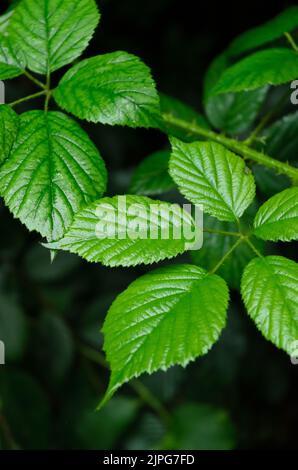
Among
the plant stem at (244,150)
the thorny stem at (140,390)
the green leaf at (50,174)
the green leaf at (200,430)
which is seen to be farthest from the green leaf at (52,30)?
the green leaf at (200,430)

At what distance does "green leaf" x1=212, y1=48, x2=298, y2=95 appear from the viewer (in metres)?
1.08

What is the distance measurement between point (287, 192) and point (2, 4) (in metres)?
1.22

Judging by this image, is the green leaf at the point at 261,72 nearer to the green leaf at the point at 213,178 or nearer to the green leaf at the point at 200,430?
the green leaf at the point at 213,178

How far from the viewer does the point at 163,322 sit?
85cm

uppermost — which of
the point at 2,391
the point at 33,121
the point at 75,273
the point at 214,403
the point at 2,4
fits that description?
the point at 2,4

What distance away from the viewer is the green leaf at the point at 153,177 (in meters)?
1.29

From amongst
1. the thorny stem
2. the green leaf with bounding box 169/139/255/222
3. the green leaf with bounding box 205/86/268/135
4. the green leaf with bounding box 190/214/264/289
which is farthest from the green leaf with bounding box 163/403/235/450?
the green leaf with bounding box 169/139/255/222

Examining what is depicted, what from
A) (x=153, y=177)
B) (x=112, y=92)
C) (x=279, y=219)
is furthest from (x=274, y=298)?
(x=153, y=177)

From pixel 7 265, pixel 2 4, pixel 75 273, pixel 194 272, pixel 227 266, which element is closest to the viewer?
pixel 194 272

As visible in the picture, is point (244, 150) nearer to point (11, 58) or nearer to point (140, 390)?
point (11, 58)

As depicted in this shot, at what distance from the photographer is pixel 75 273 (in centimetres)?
205

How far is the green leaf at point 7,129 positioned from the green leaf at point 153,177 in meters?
0.39

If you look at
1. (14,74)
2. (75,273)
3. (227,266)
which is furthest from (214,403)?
(14,74)

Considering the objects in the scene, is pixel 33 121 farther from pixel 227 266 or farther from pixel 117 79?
pixel 227 266
